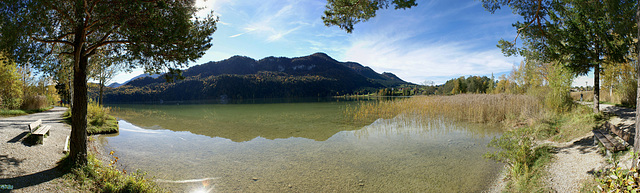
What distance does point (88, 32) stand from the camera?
4.54 meters

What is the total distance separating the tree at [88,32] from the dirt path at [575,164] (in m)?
7.28

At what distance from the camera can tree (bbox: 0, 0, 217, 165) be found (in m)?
3.58

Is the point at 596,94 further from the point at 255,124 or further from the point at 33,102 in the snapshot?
the point at 33,102

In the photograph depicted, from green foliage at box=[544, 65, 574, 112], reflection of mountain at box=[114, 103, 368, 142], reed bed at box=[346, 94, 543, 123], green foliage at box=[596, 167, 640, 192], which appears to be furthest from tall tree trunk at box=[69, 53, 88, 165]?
green foliage at box=[544, 65, 574, 112]

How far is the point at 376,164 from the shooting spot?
6539mm

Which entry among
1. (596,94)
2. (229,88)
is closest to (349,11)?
(596,94)

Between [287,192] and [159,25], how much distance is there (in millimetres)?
4020

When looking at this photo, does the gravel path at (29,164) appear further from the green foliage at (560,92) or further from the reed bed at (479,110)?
the green foliage at (560,92)

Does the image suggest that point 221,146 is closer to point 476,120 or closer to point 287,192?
point 287,192

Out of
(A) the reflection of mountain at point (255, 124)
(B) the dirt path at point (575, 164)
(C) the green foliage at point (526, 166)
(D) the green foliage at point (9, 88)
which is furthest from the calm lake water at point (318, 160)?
(D) the green foliage at point (9, 88)

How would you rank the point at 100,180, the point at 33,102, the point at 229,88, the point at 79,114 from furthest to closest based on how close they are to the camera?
the point at 229,88
the point at 33,102
the point at 79,114
the point at 100,180

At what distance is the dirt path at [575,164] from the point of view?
3852 mm

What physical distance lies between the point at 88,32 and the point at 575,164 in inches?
380

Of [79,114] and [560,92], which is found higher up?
[560,92]
